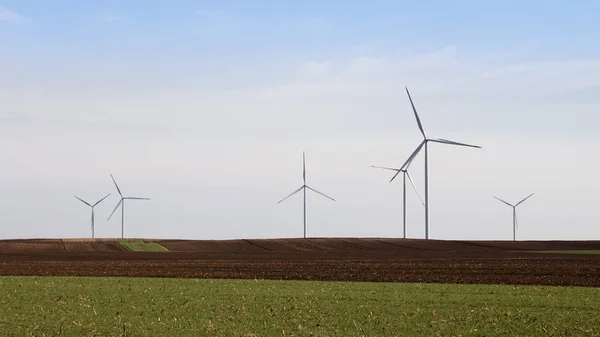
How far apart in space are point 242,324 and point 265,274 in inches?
894

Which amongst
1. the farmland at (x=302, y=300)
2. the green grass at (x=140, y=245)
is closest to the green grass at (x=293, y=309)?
the farmland at (x=302, y=300)

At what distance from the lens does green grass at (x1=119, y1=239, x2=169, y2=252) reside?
90500 mm

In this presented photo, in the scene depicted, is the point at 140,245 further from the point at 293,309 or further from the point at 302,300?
the point at 293,309

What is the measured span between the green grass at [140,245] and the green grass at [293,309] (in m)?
53.2

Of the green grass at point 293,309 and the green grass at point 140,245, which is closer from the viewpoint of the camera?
the green grass at point 293,309

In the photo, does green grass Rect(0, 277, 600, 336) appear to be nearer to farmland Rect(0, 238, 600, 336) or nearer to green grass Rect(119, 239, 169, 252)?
farmland Rect(0, 238, 600, 336)

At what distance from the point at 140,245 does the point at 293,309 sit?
7276 centimetres

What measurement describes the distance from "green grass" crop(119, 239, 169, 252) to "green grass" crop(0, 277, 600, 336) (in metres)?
53.2

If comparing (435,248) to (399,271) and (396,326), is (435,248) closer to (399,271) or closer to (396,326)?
(399,271)

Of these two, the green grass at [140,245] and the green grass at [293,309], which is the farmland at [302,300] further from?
the green grass at [140,245]

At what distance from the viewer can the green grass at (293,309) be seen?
21859 millimetres

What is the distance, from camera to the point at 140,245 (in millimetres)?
97000

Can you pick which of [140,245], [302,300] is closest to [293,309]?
[302,300]

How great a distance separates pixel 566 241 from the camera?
107 m
